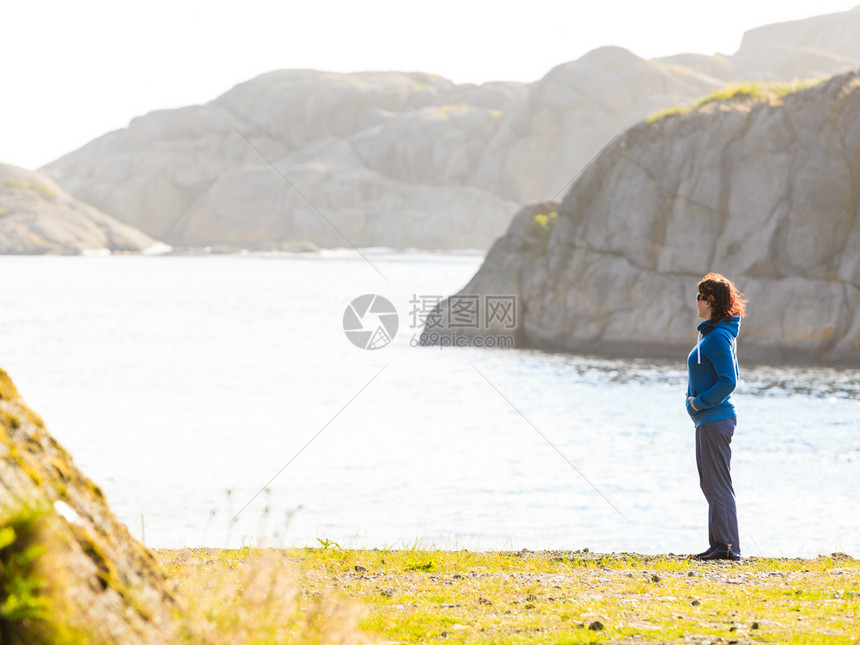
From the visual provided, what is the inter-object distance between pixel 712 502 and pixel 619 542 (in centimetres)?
493

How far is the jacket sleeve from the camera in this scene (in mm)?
8484

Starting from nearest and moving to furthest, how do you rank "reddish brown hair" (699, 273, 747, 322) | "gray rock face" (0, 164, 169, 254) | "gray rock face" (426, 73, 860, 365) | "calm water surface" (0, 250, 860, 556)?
1. "reddish brown hair" (699, 273, 747, 322)
2. "calm water surface" (0, 250, 860, 556)
3. "gray rock face" (426, 73, 860, 365)
4. "gray rock face" (0, 164, 169, 254)

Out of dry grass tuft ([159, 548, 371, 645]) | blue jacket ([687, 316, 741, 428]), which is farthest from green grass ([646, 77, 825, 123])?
dry grass tuft ([159, 548, 371, 645])

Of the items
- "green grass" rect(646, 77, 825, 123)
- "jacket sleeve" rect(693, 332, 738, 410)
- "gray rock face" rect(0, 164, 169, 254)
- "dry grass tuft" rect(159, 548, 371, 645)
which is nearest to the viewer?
"dry grass tuft" rect(159, 548, 371, 645)

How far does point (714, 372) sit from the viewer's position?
28.3 feet

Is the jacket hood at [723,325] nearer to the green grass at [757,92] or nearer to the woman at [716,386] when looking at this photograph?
the woman at [716,386]

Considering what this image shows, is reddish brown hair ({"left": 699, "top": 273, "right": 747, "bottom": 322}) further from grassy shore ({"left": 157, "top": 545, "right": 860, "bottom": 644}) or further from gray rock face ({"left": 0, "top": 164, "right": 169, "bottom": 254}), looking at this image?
gray rock face ({"left": 0, "top": 164, "right": 169, "bottom": 254})

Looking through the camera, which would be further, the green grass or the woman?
the green grass

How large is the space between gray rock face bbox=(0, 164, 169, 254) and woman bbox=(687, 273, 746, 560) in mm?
182976

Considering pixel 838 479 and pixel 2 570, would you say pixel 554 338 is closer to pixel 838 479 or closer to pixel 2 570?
pixel 838 479

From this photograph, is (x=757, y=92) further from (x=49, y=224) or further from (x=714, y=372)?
(x=49, y=224)

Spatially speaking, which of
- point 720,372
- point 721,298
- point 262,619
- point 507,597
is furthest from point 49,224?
point 262,619

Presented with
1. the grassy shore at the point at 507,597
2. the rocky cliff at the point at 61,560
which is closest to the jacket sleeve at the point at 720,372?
the grassy shore at the point at 507,597

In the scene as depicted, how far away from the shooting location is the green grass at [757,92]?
4209 centimetres
